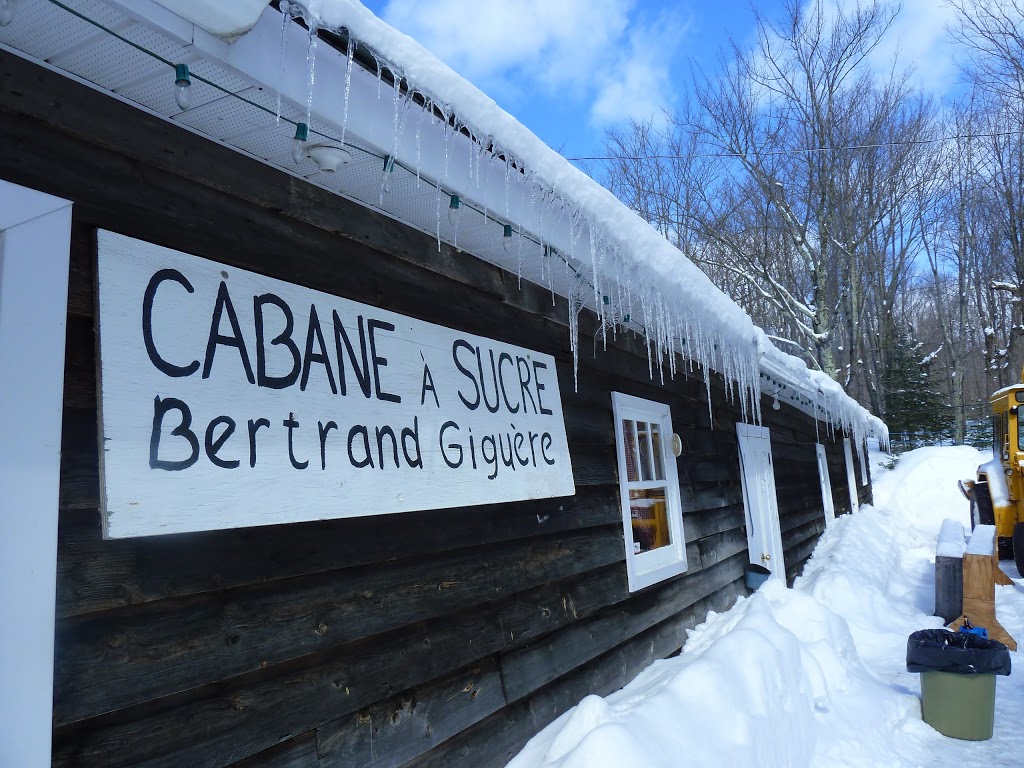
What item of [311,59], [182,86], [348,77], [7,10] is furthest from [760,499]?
[7,10]

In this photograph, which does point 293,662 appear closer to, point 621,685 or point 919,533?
point 621,685

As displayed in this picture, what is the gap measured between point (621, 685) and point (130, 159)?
11.2ft

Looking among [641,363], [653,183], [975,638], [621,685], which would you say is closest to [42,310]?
[621,685]

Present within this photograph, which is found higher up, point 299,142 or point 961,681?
point 299,142

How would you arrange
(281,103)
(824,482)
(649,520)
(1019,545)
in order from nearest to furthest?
(281,103), (649,520), (1019,545), (824,482)

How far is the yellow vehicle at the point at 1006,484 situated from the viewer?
9.78 meters

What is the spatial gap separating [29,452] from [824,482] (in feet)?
42.2

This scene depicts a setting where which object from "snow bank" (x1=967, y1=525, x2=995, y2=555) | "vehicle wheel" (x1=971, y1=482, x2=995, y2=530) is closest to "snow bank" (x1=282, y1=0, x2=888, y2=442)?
"snow bank" (x1=967, y1=525, x2=995, y2=555)

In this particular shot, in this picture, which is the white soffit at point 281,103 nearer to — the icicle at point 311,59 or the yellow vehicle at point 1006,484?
the icicle at point 311,59

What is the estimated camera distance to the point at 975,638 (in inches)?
187

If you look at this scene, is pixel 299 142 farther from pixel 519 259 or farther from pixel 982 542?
pixel 982 542

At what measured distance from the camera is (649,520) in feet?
15.5

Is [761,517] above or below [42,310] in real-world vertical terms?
below

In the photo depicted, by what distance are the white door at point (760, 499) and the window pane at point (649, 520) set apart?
2.28 meters
